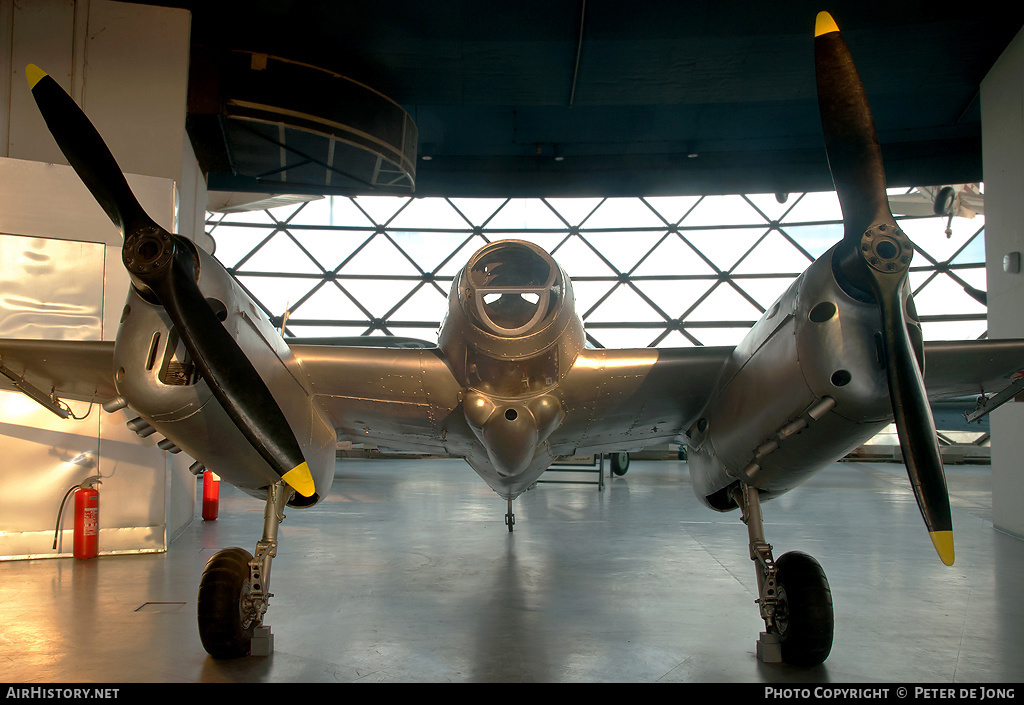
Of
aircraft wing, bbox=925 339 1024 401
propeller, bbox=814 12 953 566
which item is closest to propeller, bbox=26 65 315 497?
propeller, bbox=814 12 953 566

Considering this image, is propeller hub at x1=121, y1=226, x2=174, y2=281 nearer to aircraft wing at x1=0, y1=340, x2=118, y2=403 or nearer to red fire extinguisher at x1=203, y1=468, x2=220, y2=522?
aircraft wing at x1=0, y1=340, x2=118, y2=403

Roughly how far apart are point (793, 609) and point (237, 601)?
3.65 meters

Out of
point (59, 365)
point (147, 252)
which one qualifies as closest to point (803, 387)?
point (147, 252)

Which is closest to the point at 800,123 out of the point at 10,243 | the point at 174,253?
the point at 174,253

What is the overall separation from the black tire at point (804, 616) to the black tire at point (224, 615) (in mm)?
3541

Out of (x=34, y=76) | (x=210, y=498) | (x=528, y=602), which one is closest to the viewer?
(x=34, y=76)

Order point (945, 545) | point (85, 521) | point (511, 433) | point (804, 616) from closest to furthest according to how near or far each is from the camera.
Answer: point (945, 545) < point (804, 616) < point (511, 433) < point (85, 521)

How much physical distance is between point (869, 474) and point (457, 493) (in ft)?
39.7

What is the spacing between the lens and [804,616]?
4.14 meters

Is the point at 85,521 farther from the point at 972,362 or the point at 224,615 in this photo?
the point at 972,362

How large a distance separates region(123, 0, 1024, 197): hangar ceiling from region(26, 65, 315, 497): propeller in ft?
17.3

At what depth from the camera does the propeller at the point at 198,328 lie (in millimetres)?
3607

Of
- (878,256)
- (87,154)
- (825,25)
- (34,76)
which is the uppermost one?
(825,25)

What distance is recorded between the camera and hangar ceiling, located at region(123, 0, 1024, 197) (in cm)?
792
